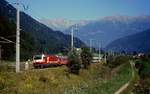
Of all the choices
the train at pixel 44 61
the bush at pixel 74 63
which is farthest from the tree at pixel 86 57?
the bush at pixel 74 63

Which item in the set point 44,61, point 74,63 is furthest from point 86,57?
point 74,63

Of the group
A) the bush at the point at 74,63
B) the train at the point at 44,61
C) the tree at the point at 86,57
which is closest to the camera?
the bush at the point at 74,63

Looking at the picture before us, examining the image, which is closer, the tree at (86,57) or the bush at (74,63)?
the bush at (74,63)

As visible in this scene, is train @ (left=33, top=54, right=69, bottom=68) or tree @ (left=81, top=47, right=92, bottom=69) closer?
train @ (left=33, top=54, right=69, bottom=68)

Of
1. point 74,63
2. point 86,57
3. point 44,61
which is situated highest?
point 86,57

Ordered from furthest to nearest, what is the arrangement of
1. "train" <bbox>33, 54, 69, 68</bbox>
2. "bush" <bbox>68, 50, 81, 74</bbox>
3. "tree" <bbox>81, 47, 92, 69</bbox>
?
"tree" <bbox>81, 47, 92, 69</bbox>
"train" <bbox>33, 54, 69, 68</bbox>
"bush" <bbox>68, 50, 81, 74</bbox>

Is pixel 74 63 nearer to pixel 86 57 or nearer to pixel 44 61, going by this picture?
pixel 44 61

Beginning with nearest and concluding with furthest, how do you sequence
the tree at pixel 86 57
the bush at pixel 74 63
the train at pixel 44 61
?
1. the bush at pixel 74 63
2. the train at pixel 44 61
3. the tree at pixel 86 57

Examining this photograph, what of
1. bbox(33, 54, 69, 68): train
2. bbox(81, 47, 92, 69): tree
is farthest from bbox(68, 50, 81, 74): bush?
bbox(81, 47, 92, 69): tree

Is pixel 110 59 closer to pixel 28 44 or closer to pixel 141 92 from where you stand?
pixel 28 44

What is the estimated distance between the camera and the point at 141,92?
68.4 m

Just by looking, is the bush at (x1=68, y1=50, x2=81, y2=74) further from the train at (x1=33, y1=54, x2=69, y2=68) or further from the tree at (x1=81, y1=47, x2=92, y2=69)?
the tree at (x1=81, y1=47, x2=92, y2=69)

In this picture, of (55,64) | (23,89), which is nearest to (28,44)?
(55,64)

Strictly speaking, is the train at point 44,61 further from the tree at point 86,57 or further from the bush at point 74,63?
the tree at point 86,57
